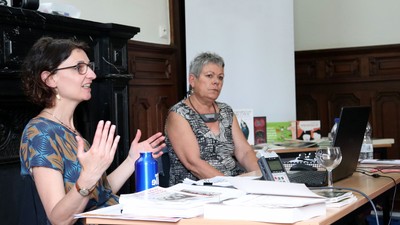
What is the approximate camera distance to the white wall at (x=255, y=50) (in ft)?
16.5

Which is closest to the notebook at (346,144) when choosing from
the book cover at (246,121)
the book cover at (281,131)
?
the book cover at (246,121)

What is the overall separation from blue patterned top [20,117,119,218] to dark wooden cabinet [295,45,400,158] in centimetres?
396

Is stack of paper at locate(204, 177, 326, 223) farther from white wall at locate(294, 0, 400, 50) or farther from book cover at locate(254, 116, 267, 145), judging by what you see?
white wall at locate(294, 0, 400, 50)

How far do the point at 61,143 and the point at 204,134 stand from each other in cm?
135

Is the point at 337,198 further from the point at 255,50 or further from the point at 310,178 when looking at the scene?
the point at 255,50

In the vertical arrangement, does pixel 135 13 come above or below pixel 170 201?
above

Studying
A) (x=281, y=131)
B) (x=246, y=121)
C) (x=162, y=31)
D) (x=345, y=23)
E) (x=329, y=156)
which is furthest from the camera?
(x=345, y=23)

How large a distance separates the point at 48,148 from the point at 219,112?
5.41 feet

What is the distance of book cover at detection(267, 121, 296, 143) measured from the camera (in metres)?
4.84

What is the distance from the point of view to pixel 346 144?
106 inches

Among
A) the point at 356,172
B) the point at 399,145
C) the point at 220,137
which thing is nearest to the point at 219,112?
the point at 220,137

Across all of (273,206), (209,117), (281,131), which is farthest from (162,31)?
(273,206)

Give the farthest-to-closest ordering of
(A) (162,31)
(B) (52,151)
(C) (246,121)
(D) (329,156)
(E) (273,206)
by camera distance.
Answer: (A) (162,31)
(C) (246,121)
(D) (329,156)
(B) (52,151)
(E) (273,206)

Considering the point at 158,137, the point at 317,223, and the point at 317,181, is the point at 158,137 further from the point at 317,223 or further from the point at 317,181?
the point at 317,223
